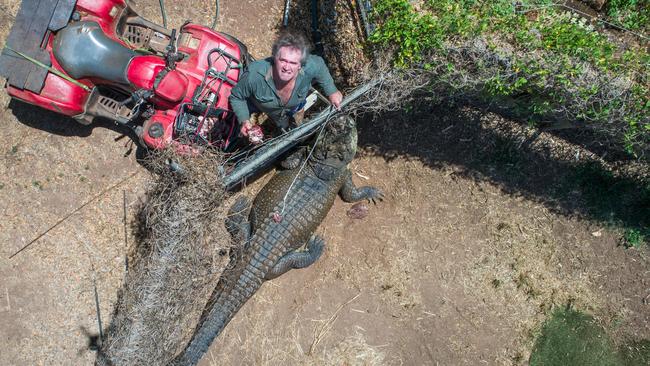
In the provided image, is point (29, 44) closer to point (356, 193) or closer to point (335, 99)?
point (335, 99)

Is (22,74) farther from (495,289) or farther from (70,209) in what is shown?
(495,289)

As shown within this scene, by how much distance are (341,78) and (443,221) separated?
2.18 metres

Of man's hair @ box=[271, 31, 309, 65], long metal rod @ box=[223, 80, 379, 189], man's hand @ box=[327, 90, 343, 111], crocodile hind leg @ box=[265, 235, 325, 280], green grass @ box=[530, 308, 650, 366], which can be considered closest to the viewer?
man's hair @ box=[271, 31, 309, 65]

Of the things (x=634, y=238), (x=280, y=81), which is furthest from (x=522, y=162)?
(x=280, y=81)

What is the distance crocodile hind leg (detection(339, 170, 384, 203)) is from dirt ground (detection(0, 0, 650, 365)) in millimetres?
144

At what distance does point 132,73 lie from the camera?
15.0ft

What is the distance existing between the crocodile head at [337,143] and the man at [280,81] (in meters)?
0.51

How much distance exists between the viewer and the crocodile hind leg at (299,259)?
533 cm

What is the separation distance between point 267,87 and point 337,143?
118 cm

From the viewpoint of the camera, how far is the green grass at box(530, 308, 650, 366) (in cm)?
545

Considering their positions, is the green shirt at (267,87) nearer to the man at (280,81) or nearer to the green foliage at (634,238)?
the man at (280,81)

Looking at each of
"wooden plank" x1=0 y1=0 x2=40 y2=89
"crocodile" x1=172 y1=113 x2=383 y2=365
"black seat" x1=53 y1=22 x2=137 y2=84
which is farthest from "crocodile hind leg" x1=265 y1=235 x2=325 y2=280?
"wooden plank" x1=0 y1=0 x2=40 y2=89

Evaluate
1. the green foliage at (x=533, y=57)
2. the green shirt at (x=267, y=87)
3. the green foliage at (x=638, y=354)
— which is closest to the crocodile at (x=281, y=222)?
the green shirt at (x=267, y=87)

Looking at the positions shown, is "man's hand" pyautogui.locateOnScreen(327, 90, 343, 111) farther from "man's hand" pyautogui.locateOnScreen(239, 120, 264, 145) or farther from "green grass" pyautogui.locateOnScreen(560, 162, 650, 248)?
"green grass" pyautogui.locateOnScreen(560, 162, 650, 248)
